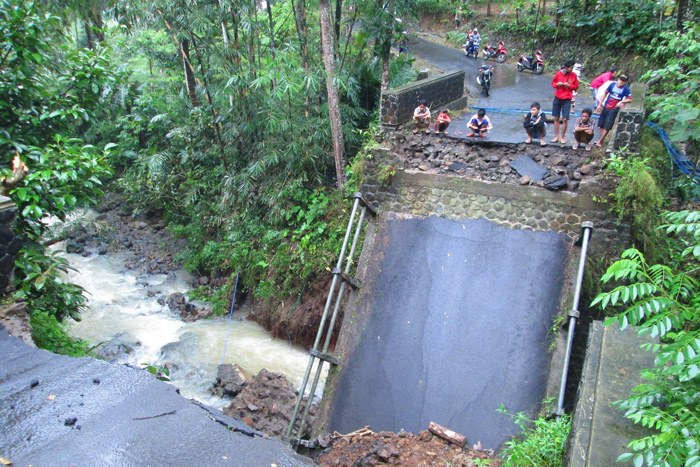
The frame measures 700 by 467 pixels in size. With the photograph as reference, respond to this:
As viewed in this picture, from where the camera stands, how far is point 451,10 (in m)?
25.3

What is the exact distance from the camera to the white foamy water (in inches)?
353

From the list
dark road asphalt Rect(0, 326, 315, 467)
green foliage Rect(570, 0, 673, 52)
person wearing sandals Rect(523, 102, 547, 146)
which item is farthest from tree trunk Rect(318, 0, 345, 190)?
green foliage Rect(570, 0, 673, 52)

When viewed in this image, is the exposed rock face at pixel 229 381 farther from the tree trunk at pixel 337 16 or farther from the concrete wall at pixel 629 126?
the tree trunk at pixel 337 16

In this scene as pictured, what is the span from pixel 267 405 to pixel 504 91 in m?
12.6

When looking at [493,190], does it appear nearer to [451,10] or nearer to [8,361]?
[8,361]

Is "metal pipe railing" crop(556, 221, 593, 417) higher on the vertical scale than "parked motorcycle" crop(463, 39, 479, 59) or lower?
lower

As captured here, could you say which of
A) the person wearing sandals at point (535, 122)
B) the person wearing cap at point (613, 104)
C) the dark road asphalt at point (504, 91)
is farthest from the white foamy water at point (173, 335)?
the person wearing cap at point (613, 104)

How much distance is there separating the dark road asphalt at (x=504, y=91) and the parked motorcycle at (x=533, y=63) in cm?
20

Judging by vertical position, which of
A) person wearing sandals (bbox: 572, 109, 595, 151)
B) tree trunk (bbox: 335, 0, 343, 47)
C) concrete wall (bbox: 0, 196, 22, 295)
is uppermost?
tree trunk (bbox: 335, 0, 343, 47)

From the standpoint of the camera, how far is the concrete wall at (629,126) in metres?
6.98

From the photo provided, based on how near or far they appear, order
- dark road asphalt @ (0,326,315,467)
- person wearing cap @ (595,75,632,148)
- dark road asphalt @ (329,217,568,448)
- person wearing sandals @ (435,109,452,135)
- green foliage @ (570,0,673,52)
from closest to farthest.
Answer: dark road asphalt @ (0,326,315,467), dark road asphalt @ (329,217,568,448), person wearing cap @ (595,75,632,148), person wearing sandals @ (435,109,452,135), green foliage @ (570,0,673,52)

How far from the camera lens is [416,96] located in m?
9.92

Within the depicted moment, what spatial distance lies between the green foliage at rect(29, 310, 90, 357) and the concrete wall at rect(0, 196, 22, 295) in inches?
21.4

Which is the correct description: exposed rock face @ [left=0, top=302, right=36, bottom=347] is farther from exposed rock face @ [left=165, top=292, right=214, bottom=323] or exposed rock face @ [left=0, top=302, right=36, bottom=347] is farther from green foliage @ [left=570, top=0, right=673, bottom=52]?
green foliage @ [left=570, top=0, right=673, bottom=52]
